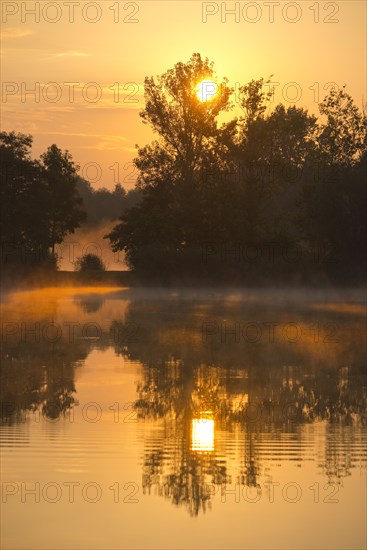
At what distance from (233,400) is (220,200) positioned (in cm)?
5085

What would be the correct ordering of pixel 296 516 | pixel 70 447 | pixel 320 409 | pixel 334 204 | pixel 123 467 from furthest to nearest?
1. pixel 334 204
2. pixel 320 409
3. pixel 70 447
4. pixel 123 467
5. pixel 296 516

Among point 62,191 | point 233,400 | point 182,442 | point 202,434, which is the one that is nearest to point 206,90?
point 62,191

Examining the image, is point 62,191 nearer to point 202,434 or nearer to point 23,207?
point 23,207

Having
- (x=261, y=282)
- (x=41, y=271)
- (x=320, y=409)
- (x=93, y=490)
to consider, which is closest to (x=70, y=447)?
(x=93, y=490)

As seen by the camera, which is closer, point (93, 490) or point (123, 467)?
point (93, 490)

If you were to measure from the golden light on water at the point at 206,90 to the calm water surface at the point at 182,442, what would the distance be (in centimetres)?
4710

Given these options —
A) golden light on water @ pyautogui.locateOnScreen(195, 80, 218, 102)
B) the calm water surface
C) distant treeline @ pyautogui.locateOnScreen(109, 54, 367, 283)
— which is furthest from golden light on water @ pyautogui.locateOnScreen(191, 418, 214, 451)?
golden light on water @ pyautogui.locateOnScreen(195, 80, 218, 102)

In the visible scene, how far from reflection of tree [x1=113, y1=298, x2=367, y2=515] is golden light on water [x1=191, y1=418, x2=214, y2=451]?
0.10 m

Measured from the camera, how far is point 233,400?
17.6m

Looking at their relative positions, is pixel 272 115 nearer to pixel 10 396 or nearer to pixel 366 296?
pixel 366 296

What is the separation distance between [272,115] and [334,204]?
13860mm

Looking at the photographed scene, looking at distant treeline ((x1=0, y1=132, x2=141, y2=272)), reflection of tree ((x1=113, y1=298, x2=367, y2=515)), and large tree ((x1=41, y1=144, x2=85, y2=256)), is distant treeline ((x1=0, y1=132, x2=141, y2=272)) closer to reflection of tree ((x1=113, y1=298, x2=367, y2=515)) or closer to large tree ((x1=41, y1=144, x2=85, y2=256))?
large tree ((x1=41, y1=144, x2=85, y2=256))

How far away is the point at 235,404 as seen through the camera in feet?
56.2

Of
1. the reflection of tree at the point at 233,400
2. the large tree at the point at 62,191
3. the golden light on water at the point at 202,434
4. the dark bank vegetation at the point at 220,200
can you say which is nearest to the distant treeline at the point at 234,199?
the dark bank vegetation at the point at 220,200
